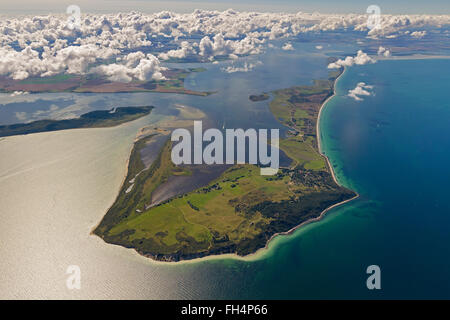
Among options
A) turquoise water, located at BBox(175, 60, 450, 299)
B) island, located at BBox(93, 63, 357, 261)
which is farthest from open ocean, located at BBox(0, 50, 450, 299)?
island, located at BBox(93, 63, 357, 261)

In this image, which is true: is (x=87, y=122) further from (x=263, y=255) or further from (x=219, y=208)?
(x=263, y=255)

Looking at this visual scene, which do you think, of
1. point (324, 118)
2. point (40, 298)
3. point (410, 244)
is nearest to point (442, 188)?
point (410, 244)

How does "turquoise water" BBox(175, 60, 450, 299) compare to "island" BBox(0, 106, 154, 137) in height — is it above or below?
below

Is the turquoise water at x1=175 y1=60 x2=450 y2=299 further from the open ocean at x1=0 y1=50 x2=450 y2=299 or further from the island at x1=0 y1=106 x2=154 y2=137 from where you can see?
the island at x1=0 y1=106 x2=154 y2=137

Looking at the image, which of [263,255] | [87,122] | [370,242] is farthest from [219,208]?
[87,122]

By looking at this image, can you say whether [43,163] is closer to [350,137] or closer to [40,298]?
[40,298]
